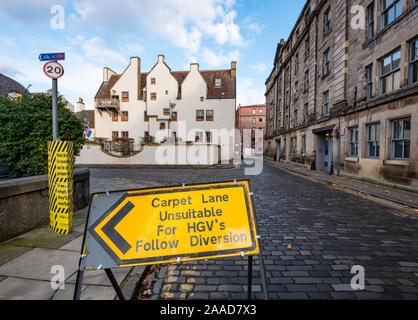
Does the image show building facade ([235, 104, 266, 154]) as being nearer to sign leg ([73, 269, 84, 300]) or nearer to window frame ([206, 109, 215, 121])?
window frame ([206, 109, 215, 121])

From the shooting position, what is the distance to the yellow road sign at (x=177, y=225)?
215 cm

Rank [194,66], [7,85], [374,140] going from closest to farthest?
[374,140]
[7,85]
[194,66]

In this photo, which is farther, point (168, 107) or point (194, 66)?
point (194, 66)

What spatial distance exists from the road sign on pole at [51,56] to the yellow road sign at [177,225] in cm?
386

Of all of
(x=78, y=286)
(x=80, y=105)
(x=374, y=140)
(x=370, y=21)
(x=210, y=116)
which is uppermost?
(x=80, y=105)

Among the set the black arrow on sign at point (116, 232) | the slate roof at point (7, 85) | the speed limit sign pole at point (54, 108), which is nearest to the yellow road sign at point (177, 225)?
the black arrow on sign at point (116, 232)

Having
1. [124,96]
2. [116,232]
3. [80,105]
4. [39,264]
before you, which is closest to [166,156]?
[39,264]

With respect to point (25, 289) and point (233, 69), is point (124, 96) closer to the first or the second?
point (233, 69)

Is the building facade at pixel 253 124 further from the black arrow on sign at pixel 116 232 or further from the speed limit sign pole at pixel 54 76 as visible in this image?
the black arrow on sign at pixel 116 232

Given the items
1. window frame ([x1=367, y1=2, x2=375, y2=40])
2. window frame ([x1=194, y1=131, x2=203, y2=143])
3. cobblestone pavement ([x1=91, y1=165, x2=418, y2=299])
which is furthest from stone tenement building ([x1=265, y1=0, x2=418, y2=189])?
window frame ([x1=194, y1=131, x2=203, y2=143])

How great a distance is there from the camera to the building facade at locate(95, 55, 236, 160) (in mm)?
30625

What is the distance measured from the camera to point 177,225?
7.41 ft

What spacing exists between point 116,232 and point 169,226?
0.55 metres

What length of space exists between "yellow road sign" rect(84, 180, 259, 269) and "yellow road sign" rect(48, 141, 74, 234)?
257cm
